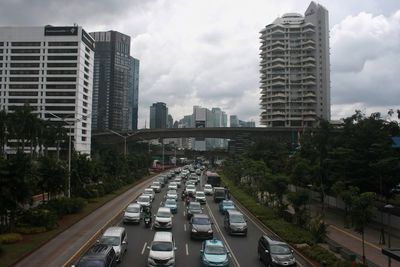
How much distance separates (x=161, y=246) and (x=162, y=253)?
2.68ft

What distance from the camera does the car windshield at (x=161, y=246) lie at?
2214 cm

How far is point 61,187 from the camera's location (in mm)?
37781

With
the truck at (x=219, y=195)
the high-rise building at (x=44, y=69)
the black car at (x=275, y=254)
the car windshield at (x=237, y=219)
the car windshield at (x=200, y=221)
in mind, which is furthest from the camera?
the high-rise building at (x=44, y=69)

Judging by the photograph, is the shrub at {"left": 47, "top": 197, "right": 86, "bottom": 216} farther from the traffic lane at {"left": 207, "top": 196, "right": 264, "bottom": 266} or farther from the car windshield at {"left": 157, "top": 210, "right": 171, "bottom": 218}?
the traffic lane at {"left": 207, "top": 196, "right": 264, "bottom": 266}

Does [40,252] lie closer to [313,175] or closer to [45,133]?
[313,175]

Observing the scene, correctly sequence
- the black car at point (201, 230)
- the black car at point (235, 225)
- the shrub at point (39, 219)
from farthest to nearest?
the black car at point (235, 225) < the shrub at point (39, 219) < the black car at point (201, 230)

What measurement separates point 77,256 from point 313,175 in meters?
30.0

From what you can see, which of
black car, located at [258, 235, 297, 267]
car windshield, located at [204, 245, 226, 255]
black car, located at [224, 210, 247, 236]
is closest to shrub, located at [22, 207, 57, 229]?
black car, located at [224, 210, 247, 236]

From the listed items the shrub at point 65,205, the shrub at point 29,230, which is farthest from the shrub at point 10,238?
the shrub at point 65,205

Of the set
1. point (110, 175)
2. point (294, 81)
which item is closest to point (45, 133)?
point (110, 175)

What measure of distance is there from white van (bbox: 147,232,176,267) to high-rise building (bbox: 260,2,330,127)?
149 m

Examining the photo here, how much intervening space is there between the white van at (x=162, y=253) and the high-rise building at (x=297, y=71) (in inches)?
5863

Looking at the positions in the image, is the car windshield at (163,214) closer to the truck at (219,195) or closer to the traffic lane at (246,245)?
the traffic lane at (246,245)

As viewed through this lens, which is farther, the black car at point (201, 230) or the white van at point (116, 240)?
the black car at point (201, 230)
